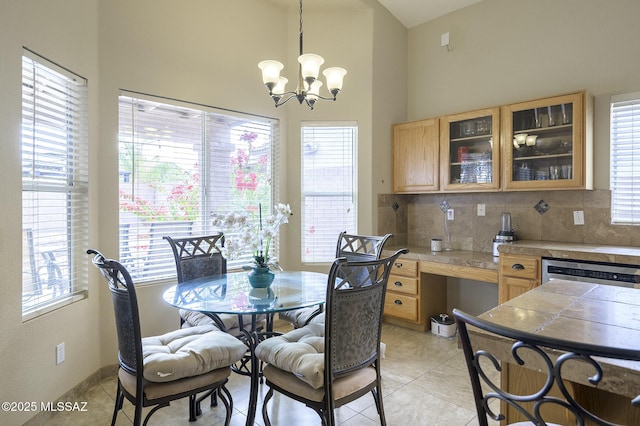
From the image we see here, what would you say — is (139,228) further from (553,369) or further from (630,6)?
(630,6)

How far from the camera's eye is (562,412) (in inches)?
47.4

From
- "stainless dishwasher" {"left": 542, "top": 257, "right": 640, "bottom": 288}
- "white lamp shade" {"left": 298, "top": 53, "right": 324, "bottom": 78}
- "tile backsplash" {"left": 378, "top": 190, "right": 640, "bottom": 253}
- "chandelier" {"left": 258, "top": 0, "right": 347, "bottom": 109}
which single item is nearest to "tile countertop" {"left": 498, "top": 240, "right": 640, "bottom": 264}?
"stainless dishwasher" {"left": 542, "top": 257, "right": 640, "bottom": 288}

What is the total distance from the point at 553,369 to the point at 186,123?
3.25 metres

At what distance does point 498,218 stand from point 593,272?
3.84 feet

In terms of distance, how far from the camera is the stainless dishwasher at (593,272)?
251 cm

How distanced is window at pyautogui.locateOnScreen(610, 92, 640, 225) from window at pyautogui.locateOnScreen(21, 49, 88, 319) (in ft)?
13.8

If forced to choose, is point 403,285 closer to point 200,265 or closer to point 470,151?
point 470,151

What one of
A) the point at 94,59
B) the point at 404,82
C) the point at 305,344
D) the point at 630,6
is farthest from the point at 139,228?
the point at 630,6

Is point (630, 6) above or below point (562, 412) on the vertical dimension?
above

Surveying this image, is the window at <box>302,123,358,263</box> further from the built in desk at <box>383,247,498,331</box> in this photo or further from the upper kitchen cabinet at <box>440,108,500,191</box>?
the upper kitchen cabinet at <box>440,108,500,191</box>

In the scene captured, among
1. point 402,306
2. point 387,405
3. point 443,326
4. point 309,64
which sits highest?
point 309,64

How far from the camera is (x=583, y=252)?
2699mm

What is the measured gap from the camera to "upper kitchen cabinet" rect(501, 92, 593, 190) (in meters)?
2.99

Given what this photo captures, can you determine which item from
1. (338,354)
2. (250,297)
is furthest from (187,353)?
(338,354)
